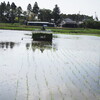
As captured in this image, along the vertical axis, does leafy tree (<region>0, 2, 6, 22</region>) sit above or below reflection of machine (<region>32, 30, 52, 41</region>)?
above

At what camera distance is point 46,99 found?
198 inches

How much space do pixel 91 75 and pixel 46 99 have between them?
331 centimetres

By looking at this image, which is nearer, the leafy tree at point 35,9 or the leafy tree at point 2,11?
the leafy tree at point 2,11

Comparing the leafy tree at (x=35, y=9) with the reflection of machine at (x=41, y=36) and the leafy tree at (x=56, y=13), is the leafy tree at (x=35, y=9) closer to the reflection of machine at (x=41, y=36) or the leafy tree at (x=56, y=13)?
the leafy tree at (x=56, y=13)

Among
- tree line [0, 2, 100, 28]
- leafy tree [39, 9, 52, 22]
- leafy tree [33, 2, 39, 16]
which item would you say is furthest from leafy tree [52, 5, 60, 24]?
leafy tree [33, 2, 39, 16]

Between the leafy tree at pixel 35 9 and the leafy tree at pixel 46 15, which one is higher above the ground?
the leafy tree at pixel 35 9

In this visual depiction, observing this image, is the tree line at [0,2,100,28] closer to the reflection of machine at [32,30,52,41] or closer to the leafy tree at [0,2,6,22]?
the leafy tree at [0,2,6,22]

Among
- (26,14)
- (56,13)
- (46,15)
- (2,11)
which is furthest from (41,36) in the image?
(26,14)

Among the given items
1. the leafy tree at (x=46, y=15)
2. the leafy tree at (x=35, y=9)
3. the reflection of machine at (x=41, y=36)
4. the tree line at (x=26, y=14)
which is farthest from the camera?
the leafy tree at (x=35, y=9)

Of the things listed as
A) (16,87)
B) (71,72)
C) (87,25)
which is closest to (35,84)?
(16,87)

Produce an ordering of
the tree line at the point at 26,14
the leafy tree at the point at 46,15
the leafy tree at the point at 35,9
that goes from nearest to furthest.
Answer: the tree line at the point at 26,14, the leafy tree at the point at 46,15, the leafy tree at the point at 35,9

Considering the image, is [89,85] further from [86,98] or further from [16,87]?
[16,87]

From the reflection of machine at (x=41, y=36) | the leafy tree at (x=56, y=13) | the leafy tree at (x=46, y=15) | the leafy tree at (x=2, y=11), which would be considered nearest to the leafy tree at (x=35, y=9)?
the leafy tree at (x=46, y=15)

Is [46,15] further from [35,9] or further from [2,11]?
[2,11]
